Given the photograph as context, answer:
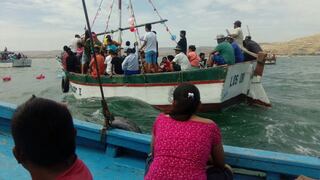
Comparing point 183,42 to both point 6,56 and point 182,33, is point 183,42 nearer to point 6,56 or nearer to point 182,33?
point 182,33

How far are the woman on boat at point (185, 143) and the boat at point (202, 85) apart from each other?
8.38m

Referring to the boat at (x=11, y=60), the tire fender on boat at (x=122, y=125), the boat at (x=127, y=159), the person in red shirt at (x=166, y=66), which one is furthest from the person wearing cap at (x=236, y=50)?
the boat at (x=11, y=60)

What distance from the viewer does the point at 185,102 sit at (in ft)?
10.6

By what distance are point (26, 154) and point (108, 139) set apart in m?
3.25

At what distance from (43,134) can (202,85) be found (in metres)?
10.3

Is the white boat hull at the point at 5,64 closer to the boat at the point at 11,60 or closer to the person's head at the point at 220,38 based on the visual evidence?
the boat at the point at 11,60

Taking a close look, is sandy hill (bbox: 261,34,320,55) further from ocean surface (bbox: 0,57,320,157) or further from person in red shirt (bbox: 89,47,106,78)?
person in red shirt (bbox: 89,47,106,78)

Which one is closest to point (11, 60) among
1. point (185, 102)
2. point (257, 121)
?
point (257, 121)

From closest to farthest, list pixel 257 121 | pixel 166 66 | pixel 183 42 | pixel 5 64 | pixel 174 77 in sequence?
pixel 174 77, pixel 257 121, pixel 183 42, pixel 166 66, pixel 5 64

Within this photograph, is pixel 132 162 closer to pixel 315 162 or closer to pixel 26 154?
pixel 315 162

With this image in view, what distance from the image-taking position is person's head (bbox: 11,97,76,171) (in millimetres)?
1684

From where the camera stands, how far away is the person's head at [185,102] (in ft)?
10.6

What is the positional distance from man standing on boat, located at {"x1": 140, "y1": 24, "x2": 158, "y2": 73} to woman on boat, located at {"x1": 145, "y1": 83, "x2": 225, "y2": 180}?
992 centimetres

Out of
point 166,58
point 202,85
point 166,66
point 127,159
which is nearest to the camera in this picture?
point 127,159
